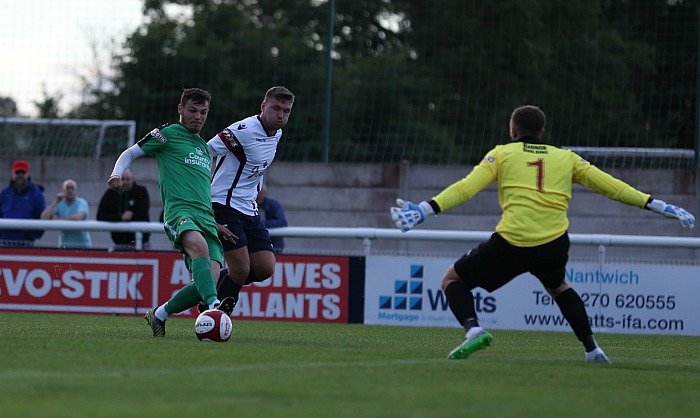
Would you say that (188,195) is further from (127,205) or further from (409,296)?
(127,205)

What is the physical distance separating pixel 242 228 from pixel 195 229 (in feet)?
3.05

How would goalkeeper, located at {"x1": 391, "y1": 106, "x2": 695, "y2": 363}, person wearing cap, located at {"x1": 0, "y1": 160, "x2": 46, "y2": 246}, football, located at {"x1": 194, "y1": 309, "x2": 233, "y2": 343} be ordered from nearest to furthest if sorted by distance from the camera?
goalkeeper, located at {"x1": 391, "y1": 106, "x2": 695, "y2": 363}
football, located at {"x1": 194, "y1": 309, "x2": 233, "y2": 343}
person wearing cap, located at {"x1": 0, "y1": 160, "x2": 46, "y2": 246}

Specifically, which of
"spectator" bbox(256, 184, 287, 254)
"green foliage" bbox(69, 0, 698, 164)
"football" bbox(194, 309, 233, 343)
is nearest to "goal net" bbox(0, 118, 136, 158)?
"green foliage" bbox(69, 0, 698, 164)

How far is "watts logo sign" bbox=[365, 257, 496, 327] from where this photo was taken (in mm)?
14180

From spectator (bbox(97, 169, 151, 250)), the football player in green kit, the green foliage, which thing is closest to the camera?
the football player in green kit

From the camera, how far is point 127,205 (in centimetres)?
1557

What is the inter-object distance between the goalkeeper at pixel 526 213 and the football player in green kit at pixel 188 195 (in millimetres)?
1932

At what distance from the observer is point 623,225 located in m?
17.1

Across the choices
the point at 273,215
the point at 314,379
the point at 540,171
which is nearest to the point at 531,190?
the point at 540,171

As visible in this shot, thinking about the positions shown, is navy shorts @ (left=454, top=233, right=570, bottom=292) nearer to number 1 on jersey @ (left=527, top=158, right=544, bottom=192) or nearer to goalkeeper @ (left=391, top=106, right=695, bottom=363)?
goalkeeper @ (left=391, top=106, right=695, bottom=363)

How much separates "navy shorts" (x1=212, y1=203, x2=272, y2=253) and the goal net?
9.21 metres

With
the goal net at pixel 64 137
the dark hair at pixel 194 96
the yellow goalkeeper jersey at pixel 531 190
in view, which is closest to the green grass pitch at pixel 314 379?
the yellow goalkeeper jersey at pixel 531 190

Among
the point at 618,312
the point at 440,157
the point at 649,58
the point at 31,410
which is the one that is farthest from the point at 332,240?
the point at 31,410

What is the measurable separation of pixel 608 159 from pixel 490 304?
3957 millimetres
